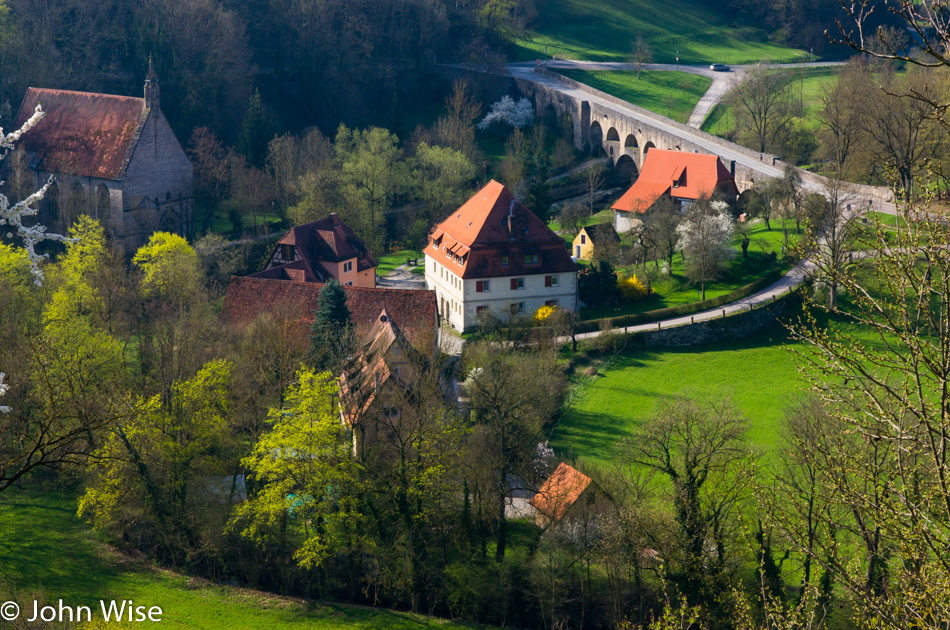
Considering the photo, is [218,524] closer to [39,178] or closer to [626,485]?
[626,485]

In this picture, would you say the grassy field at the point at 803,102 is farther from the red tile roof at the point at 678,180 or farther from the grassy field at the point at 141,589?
the grassy field at the point at 141,589

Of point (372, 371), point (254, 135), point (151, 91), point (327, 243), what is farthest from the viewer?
point (254, 135)

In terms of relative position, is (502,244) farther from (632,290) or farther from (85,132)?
(85,132)

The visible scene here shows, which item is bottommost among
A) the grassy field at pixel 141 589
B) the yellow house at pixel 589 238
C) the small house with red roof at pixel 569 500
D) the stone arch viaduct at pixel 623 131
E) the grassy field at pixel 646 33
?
the grassy field at pixel 141 589

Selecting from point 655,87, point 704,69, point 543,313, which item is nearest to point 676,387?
point 543,313

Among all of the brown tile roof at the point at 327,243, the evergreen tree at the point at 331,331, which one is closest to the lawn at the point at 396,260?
the brown tile roof at the point at 327,243

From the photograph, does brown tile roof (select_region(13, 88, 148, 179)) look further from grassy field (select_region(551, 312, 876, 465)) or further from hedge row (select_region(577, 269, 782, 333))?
grassy field (select_region(551, 312, 876, 465))

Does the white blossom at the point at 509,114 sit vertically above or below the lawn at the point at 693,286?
above
